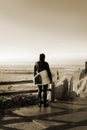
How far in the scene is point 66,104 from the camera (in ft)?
32.4

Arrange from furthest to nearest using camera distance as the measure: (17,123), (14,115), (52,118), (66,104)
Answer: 1. (66,104)
2. (14,115)
3. (52,118)
4. (17,123)

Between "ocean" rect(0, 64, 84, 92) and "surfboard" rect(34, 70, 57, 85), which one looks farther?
"ocean" rect(0, 64, 84, 92)

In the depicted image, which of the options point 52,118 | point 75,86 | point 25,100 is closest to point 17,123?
point 52,118

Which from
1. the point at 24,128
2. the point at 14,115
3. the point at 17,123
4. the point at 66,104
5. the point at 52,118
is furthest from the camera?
the point at 66,104

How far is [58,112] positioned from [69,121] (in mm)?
1200

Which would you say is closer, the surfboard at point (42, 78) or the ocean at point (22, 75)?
the surfboard at point (42, 78)

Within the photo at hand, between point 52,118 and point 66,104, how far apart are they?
7.70ft

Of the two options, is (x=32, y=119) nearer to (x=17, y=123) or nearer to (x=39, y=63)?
(x=17, y=123)

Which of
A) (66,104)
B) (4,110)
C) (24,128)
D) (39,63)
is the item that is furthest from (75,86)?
(24,128)

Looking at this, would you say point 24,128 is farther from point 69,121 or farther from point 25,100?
point 25,100

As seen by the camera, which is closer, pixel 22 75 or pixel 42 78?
pixel 42 78

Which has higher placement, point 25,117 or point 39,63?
point 39,63

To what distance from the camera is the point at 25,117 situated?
25.7 feet

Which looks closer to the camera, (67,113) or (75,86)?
(67,113)
